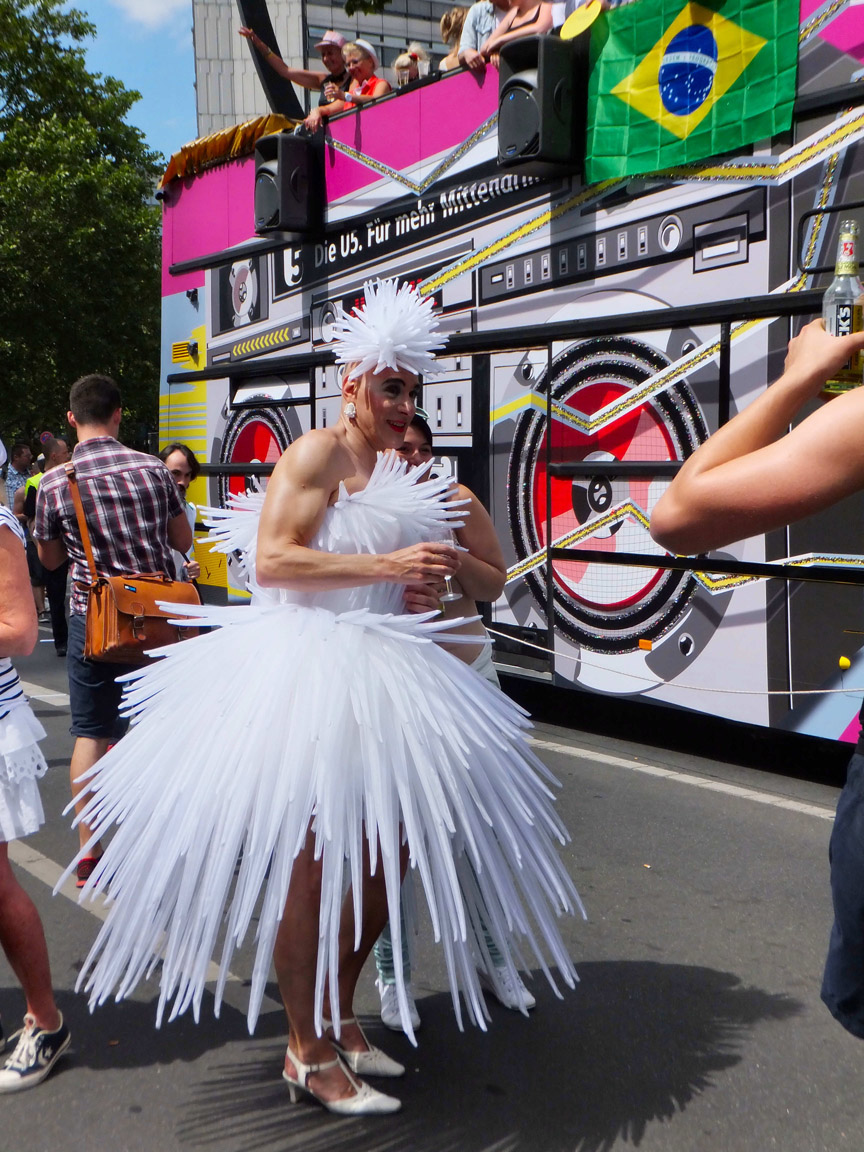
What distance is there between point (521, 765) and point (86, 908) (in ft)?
7.00

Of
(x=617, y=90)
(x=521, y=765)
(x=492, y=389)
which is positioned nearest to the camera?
(x=521, y=765)

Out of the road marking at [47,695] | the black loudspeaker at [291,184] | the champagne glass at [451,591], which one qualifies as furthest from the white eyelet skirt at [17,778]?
the black loudspeaker at [291,184]

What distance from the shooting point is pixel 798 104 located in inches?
208

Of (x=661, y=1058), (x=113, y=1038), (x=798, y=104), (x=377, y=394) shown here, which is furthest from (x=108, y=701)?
(x=798, y=104)

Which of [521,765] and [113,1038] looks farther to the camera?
[113,1038]

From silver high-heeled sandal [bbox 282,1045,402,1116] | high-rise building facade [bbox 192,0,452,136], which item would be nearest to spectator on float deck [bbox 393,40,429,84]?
silver high-heeled sandal [bbox 282,1045,402,1116]

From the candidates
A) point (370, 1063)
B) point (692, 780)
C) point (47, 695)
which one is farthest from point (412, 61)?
point (370, 1063)

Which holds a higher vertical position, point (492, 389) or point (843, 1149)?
point (492, 389)

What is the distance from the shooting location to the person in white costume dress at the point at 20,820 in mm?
2906

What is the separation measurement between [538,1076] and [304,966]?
74 centimetres

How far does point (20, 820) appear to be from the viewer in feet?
9.77

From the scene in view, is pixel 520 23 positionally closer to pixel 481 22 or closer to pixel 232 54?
pixel 481 22

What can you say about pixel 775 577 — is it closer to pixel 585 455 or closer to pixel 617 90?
pixel 585 455

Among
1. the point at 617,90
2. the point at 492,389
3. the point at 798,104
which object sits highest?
the point at 617,90
